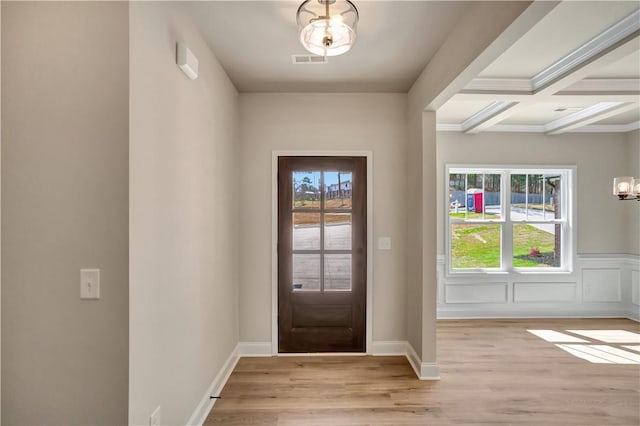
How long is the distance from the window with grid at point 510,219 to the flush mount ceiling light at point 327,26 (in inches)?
141

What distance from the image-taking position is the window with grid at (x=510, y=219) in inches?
198

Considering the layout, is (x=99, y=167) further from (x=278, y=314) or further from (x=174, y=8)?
(x=278, y=314)

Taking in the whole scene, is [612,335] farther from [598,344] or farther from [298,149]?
[298,149]

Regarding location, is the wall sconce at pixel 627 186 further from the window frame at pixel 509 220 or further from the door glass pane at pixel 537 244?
the door glass pane at pixel 537 244

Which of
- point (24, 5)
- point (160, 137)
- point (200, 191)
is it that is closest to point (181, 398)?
point (200, 191)

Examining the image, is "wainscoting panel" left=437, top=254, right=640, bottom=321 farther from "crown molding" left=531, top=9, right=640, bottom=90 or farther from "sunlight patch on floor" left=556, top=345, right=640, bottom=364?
"crown molding" left=531, top=9, right=640, bottom=90

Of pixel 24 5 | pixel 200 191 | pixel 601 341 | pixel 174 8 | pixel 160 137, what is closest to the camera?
pixel 24 5

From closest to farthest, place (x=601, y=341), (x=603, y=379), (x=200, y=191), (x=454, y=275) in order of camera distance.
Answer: (x=200, y=191) → (x=603, y=379) → (x=601, y=341) → (x=454, y=275)

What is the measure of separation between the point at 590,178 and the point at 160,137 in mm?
5673

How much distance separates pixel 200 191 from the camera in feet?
7.94

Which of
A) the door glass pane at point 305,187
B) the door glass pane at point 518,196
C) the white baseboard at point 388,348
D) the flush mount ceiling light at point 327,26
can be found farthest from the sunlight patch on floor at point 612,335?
the flush mount ceiling light at point 327,26

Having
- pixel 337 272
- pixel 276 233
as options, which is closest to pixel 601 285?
pixel 337 272

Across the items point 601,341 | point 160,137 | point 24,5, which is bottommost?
point 601,341

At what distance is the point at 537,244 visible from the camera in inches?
202
